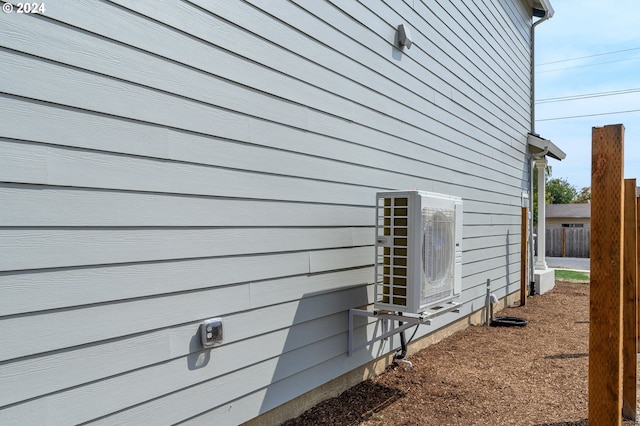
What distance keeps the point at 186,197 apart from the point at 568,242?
2596 cm

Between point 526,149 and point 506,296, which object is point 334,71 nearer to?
point 506,296

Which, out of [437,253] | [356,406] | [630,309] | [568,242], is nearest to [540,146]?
[630,309]

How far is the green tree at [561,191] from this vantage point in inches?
1833

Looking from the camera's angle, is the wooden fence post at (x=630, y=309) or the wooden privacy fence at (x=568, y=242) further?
the wooden privacy fence at (x=568, y=242)

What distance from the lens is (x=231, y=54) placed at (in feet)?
7.84

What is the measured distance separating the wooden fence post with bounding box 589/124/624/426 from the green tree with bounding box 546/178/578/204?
4736 centimetres

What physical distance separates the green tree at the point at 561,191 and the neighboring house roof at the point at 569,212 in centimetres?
1655

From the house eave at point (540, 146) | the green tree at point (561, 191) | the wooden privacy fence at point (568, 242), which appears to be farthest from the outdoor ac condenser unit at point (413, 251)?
the green tree at point (561, 191)

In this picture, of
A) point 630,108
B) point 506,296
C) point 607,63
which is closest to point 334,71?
point 506,296

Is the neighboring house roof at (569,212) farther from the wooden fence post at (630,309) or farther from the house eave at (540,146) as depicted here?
the wooden fence post at (630,309)

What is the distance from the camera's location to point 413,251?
9.98 ft

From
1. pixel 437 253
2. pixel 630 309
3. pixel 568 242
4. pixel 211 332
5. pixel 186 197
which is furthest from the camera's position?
pixel 568 242

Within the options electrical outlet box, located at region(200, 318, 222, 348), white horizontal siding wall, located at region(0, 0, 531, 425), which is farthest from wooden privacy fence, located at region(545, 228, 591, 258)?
electrical outlet box, located at region(200, 318, 222, 348)

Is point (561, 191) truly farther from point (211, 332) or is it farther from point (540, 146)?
point (211, 332)
